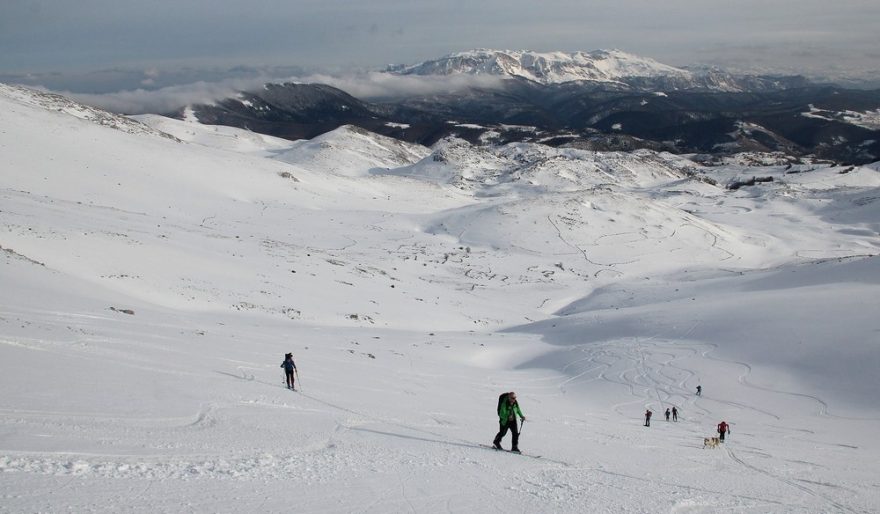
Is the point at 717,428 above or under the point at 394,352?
under

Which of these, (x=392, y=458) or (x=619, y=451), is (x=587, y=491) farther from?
(x=619, y=451)

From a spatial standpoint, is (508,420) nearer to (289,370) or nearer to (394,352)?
(289,370)

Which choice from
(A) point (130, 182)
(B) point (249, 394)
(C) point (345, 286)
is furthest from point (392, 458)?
(A) point (130, 182)

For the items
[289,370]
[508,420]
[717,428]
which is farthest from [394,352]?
[508,420]

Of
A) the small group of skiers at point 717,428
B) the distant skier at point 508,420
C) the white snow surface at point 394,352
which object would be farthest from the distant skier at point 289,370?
the small group of skiers at point 717,428

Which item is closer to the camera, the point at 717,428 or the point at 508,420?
the point at 508,420

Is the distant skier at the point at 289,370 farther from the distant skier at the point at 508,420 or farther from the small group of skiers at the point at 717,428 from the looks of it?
the small group of skiers at the point at 717,428

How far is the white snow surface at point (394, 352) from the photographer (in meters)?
9.45

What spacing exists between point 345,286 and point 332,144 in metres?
138

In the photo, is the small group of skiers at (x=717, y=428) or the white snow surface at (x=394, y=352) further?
the small group of skiers at (x=717, y=428)

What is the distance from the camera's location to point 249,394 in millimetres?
14711

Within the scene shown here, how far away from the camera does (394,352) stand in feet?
95.8

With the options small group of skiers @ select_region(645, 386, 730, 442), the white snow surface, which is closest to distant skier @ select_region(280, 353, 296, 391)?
the white snow surface

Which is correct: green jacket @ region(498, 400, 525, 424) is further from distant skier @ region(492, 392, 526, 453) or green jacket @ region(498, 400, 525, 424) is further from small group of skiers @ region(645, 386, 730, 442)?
small group of skiers @ region(645, 386, 730, 442)
